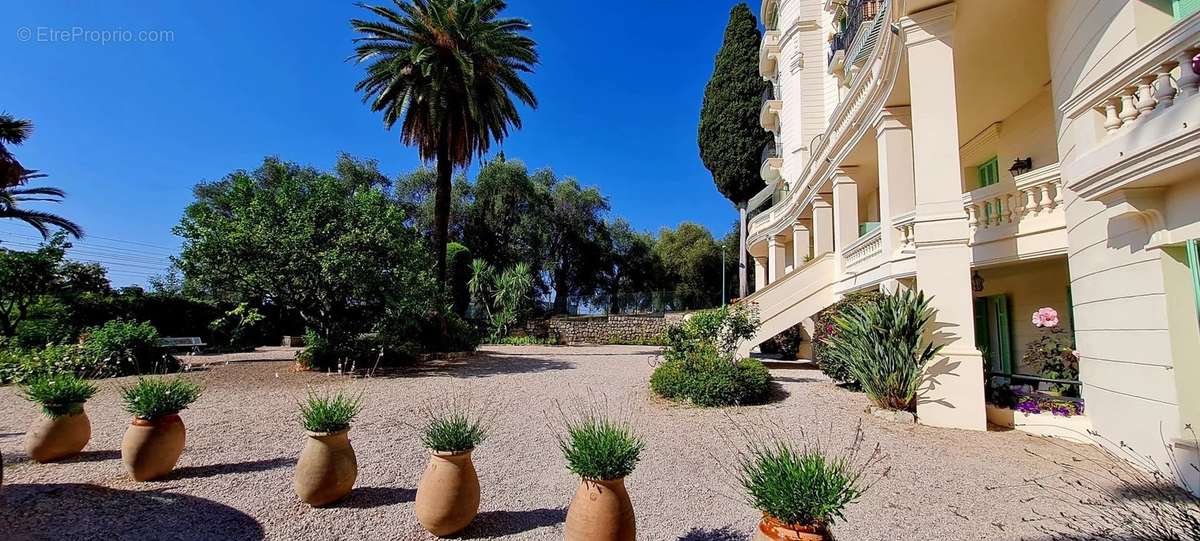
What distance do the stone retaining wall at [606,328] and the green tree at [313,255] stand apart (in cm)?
1277

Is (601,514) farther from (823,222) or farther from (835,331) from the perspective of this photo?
(823,222)

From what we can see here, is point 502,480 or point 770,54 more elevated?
point 770,54

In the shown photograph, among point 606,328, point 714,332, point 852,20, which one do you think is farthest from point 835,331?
point 606,328

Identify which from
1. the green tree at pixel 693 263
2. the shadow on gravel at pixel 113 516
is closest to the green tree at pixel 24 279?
the shadow on gravel at pixel 113 516

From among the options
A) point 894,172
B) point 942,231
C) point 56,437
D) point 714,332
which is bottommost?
point 56,437

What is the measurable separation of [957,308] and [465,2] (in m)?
17.8

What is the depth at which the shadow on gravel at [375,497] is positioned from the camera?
432cm

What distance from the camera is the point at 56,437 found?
17.7ft

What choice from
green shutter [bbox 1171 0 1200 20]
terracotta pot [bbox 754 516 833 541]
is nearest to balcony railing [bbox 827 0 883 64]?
green shutter [bbox 1171 0 1200 20]

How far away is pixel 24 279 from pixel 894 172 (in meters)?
22.7

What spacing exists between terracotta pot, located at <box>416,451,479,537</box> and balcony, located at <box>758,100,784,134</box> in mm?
19078

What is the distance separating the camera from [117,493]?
4492 millimetres

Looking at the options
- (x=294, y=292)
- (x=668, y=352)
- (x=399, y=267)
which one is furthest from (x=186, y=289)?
(x=668, y=352)

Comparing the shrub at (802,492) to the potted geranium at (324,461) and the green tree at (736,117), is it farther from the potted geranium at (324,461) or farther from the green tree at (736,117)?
the green tree at (736,117)
